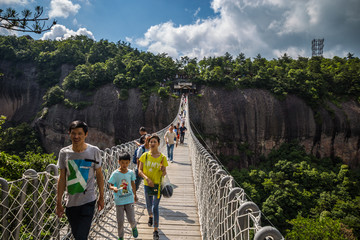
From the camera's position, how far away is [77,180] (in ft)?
5.25

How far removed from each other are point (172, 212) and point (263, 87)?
786 inches

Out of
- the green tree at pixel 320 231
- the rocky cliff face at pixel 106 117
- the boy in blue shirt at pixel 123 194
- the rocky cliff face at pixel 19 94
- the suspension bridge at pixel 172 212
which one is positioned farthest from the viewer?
the rocky cliff face at pixel 19 94

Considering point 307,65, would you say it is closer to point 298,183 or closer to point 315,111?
point 315,111

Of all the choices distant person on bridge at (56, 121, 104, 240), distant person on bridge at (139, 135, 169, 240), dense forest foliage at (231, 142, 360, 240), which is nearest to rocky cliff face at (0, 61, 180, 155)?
dense forest foliage at (231, 142, 360, 240)

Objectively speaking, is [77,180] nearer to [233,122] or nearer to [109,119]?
[233,122]

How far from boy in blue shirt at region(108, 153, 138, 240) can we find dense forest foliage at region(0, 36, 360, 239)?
3465 millimetres

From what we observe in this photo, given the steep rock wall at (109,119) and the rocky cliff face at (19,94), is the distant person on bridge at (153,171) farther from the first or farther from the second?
the rocky cliff face at (19,94)

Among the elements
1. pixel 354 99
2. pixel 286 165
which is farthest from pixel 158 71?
pixel 354 99

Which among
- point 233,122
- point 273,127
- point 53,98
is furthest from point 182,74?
point 53,98

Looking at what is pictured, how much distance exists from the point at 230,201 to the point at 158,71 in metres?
22.7

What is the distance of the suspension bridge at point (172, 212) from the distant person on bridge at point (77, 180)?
25 centimetres

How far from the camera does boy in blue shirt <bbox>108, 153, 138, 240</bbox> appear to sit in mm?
2215

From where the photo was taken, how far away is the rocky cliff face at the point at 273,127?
62.4 ft

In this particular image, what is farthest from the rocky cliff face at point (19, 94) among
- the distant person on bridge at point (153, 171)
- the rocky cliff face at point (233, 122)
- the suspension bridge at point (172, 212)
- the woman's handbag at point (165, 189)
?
the woman's handbag at point (165, 189)
